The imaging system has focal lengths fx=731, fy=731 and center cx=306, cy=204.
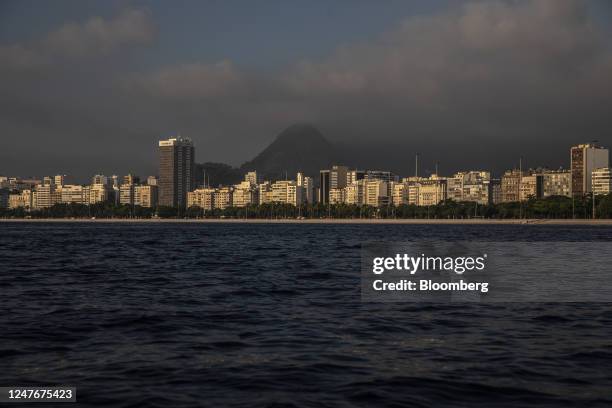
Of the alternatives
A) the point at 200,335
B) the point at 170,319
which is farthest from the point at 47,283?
the point at 200,335

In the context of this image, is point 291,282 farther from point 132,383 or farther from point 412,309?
point 132,383

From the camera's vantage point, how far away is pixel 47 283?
26203 mm

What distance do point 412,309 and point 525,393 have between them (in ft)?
26.9

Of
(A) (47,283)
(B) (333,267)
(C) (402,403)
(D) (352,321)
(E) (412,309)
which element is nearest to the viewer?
(C) (402,403)

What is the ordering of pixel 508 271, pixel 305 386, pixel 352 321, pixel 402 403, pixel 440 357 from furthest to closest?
pixel 508 271
pixel 352 321
pixel 440 357
pixel 305 386
pixel 402 403

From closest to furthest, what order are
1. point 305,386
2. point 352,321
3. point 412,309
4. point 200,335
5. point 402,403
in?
point 402,403 < point 305,386 < point 200,335 < point 352,321 < point 412,309

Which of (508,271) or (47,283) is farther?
(508,271)

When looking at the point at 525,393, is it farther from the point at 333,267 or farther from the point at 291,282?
the point at 333,267

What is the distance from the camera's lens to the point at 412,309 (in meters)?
18.2

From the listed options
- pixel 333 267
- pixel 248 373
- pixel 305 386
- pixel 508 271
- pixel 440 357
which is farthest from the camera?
pixel 333 267

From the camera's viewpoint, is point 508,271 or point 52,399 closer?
point 52,399

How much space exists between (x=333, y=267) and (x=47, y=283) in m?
13.3

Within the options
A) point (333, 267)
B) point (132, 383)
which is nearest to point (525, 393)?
point (132, 383)

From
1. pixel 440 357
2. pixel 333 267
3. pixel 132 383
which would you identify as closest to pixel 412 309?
pixel 440 357
